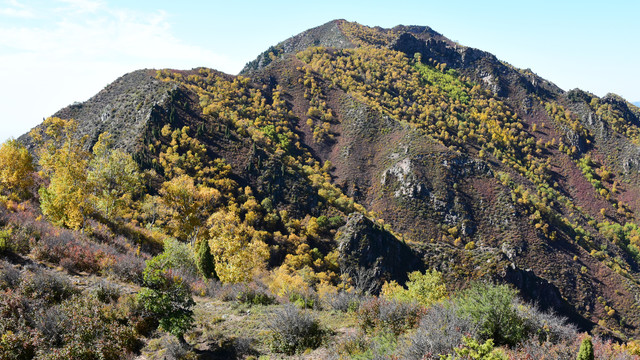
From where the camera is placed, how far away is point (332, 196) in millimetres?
81312

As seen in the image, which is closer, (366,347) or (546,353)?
(546,353)

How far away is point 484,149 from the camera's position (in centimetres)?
11438

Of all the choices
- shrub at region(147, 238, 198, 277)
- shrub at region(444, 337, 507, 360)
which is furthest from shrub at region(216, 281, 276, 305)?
shrub at region(444, 337, 507, 360)

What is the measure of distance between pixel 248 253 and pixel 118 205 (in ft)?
58.3

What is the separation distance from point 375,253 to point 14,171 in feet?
180

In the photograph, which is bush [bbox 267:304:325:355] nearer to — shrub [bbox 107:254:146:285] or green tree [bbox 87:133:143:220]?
shrub [bbox 107:254:146:285]

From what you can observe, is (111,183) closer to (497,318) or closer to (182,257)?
(182,257)

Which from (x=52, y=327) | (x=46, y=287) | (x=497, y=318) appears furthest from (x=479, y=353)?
(x=46, y=287)

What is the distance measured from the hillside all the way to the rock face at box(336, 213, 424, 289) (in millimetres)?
309

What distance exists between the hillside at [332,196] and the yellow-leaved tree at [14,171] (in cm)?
38

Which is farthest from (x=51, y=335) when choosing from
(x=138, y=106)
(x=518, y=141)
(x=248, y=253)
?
(x=518, y=141)

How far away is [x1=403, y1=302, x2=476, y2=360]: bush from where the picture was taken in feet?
34.2

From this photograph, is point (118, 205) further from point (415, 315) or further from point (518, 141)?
point (518, 141)

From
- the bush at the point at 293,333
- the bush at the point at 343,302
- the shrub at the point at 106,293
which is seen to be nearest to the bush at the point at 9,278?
the shrub at the point at 106,293
